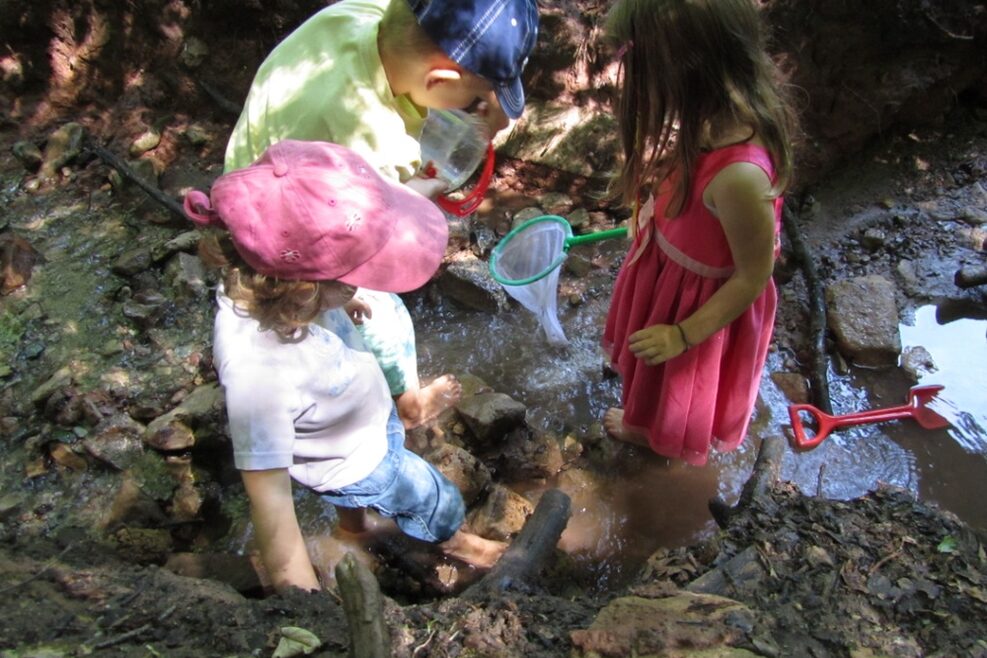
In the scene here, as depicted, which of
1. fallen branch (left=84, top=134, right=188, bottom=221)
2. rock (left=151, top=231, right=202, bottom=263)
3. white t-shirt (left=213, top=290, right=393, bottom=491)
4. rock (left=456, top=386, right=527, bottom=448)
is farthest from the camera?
fallen branch (left=84, top=134, right=188, bottom=221)

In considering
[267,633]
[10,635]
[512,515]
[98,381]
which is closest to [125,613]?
[10,635]

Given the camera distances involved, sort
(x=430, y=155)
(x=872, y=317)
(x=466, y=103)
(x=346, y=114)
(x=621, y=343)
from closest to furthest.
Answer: (x=346, y=114) < (x=466, y=103) < (x=621, y=343) < (x=430, y=155) < (x=872, y=317)

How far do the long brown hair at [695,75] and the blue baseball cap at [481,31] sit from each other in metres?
0.26

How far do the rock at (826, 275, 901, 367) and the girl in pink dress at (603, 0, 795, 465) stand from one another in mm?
1148

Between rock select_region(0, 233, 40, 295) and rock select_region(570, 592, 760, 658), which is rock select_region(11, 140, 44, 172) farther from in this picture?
rock select_region(570, 592, 760, 658)

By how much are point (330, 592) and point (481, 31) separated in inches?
61.2

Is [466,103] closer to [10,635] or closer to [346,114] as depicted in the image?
[346,114]

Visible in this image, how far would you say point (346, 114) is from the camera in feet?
5.98

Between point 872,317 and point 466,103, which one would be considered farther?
point 872,317

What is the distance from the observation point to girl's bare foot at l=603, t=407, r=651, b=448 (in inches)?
106

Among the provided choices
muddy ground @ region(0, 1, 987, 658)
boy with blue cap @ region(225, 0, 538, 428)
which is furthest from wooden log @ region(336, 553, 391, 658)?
boy with blue cap @ region(225, 0, 538, 428)

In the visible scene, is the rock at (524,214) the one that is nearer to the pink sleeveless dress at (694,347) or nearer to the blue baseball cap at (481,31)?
the pink sleeveless dress at (694,347)

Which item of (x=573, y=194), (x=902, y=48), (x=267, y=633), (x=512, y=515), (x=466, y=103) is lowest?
(x=512, y=515)

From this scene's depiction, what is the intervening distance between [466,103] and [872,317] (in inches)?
88.2
